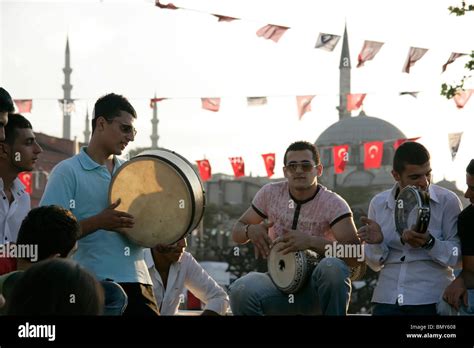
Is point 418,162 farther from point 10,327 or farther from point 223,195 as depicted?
point 223,195

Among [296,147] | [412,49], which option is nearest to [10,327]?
[296,147]

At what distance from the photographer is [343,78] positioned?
79.8 meters

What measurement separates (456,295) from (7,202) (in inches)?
79.7

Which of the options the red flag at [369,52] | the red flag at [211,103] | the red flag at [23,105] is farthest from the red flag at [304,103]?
the red flag at [23,105]

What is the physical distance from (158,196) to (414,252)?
1.19 metres

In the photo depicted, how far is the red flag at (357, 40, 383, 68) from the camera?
9.45 m

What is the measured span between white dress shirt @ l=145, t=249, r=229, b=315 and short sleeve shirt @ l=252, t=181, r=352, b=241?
389mm

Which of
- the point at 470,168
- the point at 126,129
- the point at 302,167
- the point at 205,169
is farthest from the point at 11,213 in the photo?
the point at 205,169

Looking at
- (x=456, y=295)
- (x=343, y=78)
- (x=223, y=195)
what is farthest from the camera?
(x=343, y=78)

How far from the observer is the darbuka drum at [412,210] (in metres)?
4.21

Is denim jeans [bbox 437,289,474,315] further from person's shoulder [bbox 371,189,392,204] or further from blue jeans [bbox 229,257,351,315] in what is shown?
person's shoulder [bbox 371,189,392,204]

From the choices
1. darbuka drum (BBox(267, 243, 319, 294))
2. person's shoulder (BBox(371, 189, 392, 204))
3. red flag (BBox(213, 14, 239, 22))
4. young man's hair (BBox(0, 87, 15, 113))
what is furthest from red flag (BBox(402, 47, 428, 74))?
young man's hair (BBox(0, 87, 15, 113))

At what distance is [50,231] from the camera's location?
11.4 ft

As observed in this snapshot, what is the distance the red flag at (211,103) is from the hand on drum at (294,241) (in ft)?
26.3
